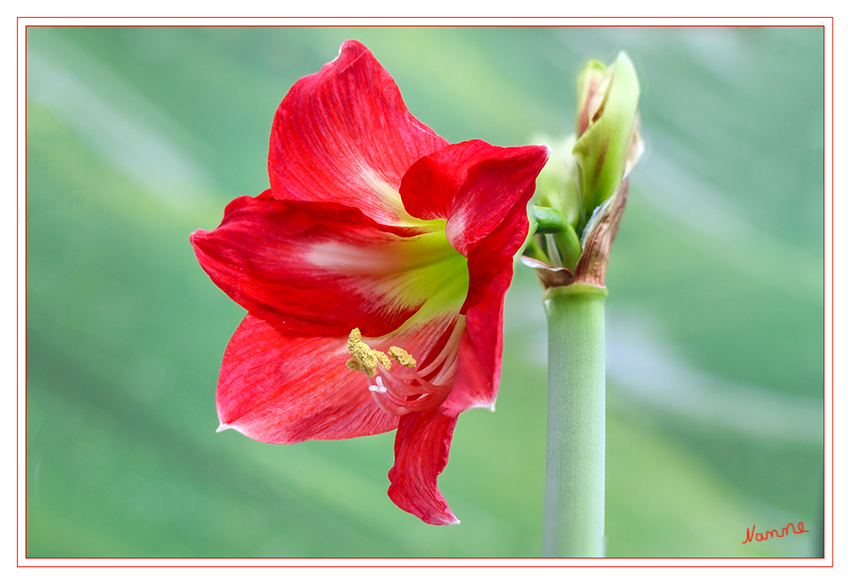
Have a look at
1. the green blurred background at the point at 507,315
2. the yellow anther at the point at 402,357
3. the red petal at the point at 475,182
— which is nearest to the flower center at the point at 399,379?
the yellow anther at the point at 402,357

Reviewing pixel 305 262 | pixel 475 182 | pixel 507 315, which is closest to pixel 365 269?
pixel 305 262

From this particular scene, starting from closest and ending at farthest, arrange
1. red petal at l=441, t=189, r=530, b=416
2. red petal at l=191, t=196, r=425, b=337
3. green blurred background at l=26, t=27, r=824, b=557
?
red petal at l=441, t=189, r=530, b=416, red petal at l=191, t=196, r=425, b=337, green blurred background at l=26, t=27, r=824, b=557

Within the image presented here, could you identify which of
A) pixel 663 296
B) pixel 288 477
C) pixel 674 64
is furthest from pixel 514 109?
pixel 288 477

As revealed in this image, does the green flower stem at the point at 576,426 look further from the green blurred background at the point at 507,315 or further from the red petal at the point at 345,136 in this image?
the green blurred background at the point at 507,315

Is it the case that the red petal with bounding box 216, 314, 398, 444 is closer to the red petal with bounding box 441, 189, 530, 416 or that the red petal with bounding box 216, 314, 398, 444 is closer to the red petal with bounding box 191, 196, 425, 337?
the red petal with bounding box 191, 196, 425, 337

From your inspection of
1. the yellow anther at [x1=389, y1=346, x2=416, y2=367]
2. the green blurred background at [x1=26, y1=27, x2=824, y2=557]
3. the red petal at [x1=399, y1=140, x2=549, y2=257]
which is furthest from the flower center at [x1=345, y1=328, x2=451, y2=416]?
the green blurred background at [x1=26, y1=27, x2=824, y2=557]
